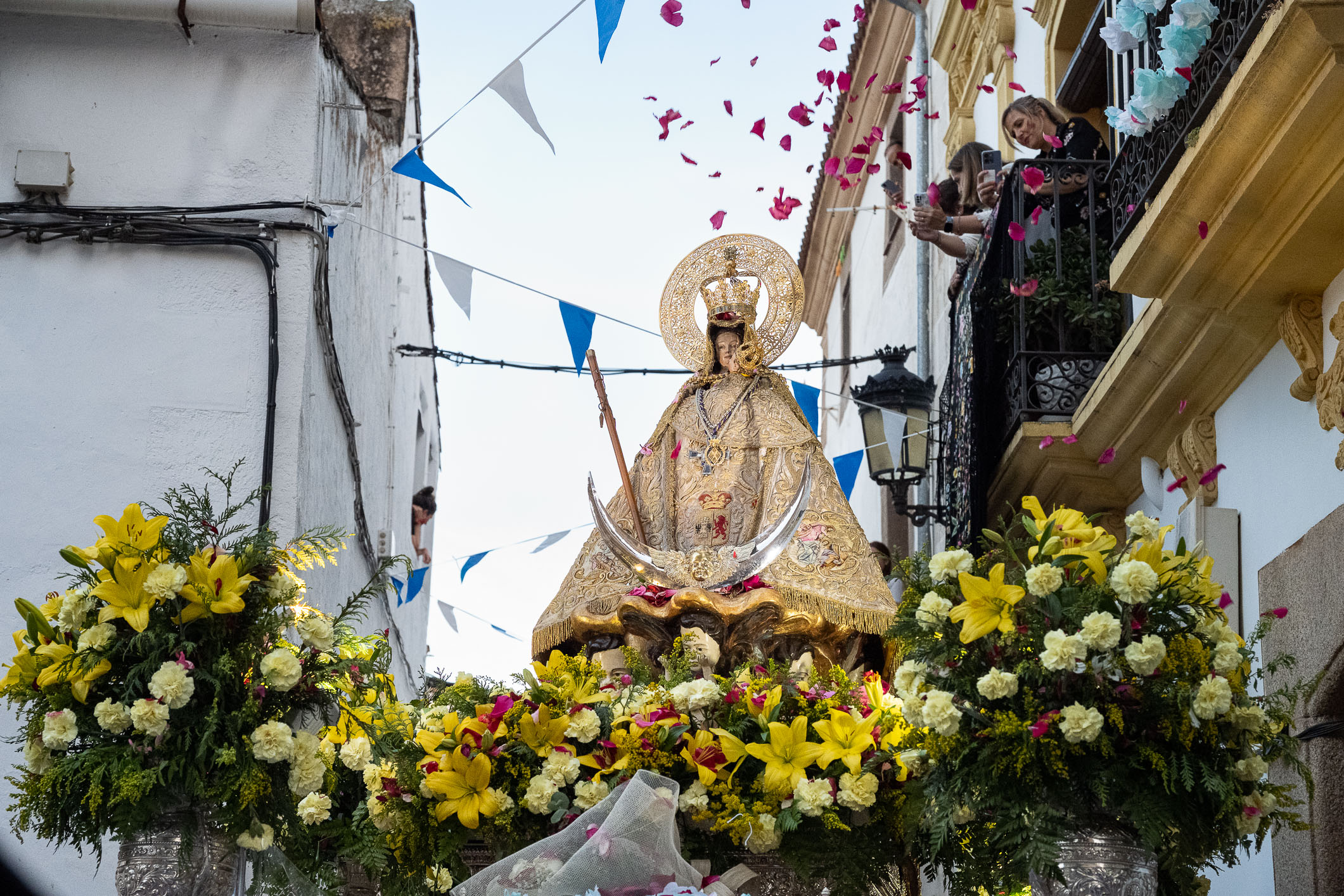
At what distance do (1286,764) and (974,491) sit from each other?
3947 mm

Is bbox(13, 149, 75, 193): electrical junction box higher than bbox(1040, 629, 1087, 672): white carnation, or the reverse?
bbox(13, 149, 75, 193): electrical junction box

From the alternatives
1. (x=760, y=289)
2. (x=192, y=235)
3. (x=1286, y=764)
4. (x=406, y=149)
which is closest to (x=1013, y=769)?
(x=1286, y=764)

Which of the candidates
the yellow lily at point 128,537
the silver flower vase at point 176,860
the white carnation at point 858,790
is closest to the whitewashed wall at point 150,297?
the yellow lily at point 128,537

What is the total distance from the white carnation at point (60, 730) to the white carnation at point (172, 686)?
227 mm

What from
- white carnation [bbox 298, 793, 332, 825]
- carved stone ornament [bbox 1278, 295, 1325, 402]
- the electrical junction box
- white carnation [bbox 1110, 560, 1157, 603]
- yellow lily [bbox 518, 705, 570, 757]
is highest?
the electrical junction box

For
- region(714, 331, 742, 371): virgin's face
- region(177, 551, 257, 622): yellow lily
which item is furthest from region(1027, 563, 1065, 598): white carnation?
region(714, 331, 742, 371): virgin's face

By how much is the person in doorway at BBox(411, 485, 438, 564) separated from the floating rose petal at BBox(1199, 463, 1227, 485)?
25.1ft

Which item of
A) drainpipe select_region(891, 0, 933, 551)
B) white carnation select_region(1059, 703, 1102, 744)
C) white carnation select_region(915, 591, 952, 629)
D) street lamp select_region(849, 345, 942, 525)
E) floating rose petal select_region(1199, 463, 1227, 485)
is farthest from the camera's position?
drainpipe select_region(891, 0, 933, 551)

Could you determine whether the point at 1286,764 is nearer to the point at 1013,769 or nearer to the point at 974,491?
the point at 1013,769

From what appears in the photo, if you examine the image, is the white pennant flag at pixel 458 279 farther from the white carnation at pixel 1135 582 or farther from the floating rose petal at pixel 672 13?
the white carnation at pixel 1135 582

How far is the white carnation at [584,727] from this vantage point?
433 cm

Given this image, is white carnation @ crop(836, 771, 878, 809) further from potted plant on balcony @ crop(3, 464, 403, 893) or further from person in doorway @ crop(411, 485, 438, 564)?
person in doorway @ crop(411, 485, 438, 564)

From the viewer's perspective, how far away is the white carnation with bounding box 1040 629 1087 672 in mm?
3648

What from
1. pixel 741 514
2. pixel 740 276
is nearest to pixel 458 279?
pixel 740 276
